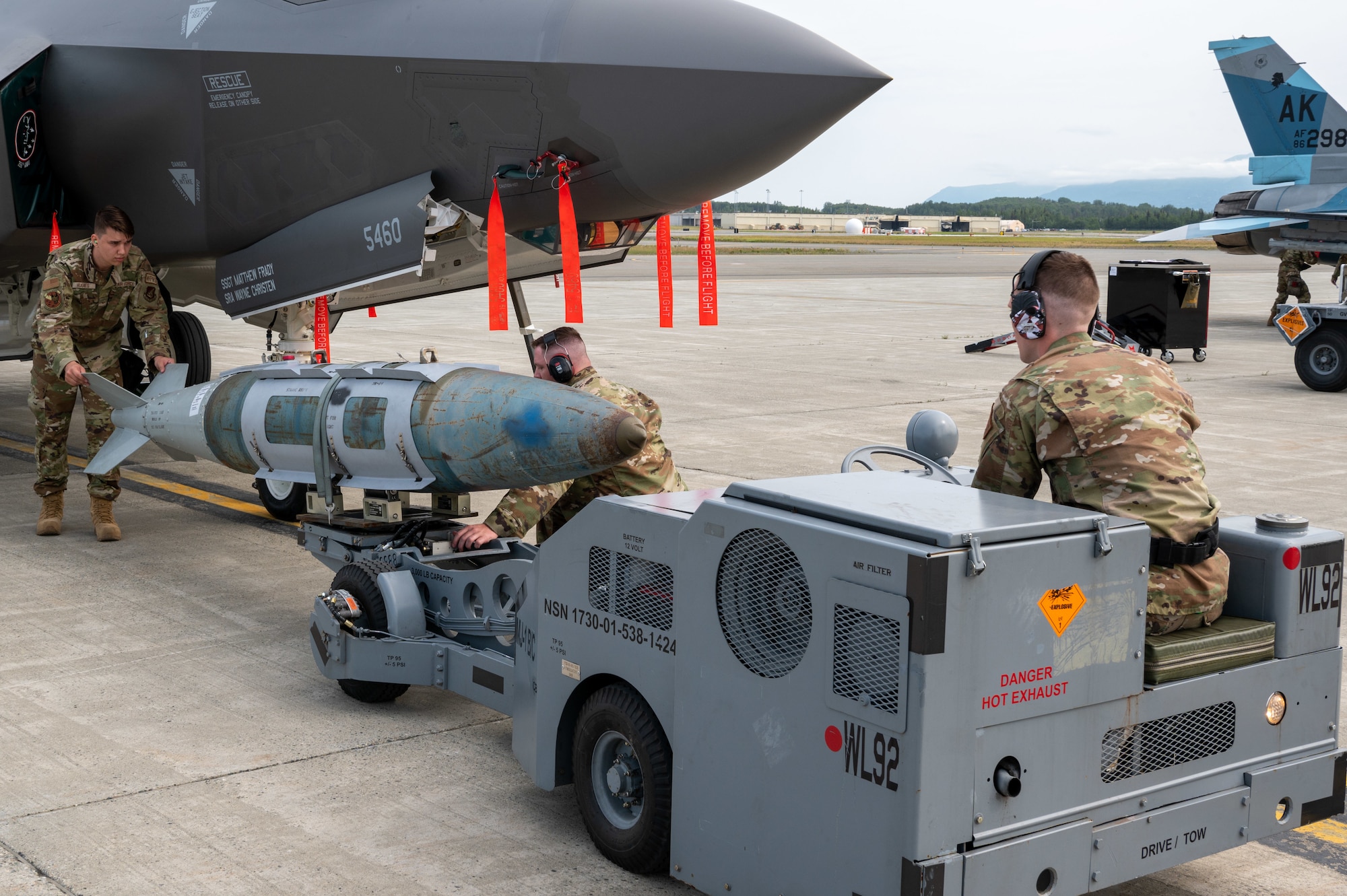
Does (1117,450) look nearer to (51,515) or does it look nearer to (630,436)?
(630,436)

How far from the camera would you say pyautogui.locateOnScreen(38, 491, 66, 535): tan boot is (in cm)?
862

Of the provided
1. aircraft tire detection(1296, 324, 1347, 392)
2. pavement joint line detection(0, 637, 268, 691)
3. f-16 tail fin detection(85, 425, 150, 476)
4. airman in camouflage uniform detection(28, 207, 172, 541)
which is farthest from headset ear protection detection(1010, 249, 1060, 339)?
aircraft tire detection(1296, 324, 1347, 392)

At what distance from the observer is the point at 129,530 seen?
890 cm

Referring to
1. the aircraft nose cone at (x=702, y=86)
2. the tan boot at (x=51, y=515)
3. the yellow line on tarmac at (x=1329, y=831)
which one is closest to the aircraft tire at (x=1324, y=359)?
the aircraft nose cone at (x=702, y=86)

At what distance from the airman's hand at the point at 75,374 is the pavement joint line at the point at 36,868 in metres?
4.42

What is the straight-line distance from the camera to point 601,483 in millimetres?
5395

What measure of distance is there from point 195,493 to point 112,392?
2582mm

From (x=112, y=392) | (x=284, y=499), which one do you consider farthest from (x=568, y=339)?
(x=284, y=499)

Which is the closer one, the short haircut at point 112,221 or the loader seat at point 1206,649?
the loader seat at point 1206,649

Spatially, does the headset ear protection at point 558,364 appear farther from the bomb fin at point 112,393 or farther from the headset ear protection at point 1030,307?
the bomb fin at point 112,393

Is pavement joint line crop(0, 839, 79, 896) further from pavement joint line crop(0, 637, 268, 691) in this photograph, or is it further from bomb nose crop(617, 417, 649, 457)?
bomb nose crop(617, 417, 649, 457)

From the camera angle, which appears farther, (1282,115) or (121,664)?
(1282,115)

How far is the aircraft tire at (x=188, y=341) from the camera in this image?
9734 mm

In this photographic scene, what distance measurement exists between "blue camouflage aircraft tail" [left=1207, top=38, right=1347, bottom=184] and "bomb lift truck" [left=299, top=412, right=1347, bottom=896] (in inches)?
884
